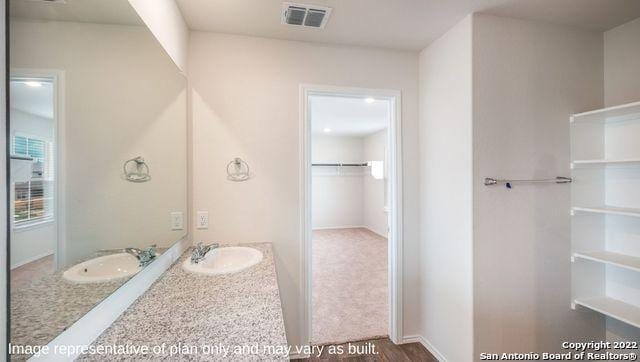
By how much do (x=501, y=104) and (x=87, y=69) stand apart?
87.9 inches

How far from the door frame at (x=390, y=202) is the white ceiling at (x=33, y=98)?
147cm

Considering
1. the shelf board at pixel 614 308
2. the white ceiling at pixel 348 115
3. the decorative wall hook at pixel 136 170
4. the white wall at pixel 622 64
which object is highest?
the white ceiling at pixel 348 115

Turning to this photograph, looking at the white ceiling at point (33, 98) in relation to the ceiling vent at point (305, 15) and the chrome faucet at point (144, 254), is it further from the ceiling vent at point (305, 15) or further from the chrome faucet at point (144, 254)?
the ceiling vent at point (305, 15)

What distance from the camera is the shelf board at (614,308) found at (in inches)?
64.9

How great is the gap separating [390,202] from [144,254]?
1.83 m

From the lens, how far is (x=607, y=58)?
1942 millimetres

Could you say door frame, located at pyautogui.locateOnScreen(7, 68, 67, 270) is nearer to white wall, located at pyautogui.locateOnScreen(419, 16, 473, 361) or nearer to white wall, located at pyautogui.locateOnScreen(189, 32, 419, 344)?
white wall, located at pyautogui.locateOnScreen(189, 32, 419, 344)

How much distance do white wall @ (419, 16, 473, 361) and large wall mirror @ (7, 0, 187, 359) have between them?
1.93m

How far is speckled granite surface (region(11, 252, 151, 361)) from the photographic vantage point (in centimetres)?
62

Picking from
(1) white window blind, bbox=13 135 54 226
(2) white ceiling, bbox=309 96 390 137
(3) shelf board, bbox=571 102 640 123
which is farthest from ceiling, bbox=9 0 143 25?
(3) shelf board, bbox=571 102 640 123

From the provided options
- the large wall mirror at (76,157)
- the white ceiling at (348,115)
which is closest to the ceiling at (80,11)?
the large wall mirror at (76,157)

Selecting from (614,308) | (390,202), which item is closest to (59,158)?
(390,202)

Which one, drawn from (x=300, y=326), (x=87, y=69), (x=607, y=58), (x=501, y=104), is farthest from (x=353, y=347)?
(x=607, y=58)

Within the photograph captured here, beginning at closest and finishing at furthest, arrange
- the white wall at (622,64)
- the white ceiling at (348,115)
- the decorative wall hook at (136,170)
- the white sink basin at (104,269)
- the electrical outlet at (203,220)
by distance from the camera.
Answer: the white sink basin at (104,269) → the decorative wall hook at (136,170) → the white wall at (622,64) → the electrical outlet at (203,220) → the white ceiling at (348,115)
